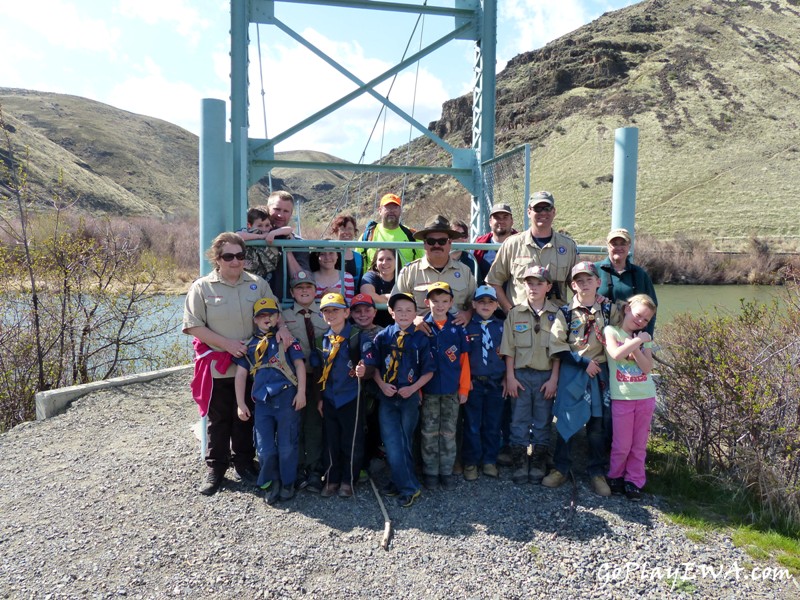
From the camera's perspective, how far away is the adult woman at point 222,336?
357 centimetres

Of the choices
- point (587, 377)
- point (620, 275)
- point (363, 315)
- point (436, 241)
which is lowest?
point (587, 377)

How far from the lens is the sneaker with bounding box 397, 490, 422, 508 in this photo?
3521 mm

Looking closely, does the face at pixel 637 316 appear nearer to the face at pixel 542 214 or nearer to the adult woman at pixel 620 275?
the adult woman at pixel 620 275

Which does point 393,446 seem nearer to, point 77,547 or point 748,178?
point 77,547

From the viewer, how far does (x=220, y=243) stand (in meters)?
3.53

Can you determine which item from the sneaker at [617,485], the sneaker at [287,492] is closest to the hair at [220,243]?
the sneaker at [287,492]

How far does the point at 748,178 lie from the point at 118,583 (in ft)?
160

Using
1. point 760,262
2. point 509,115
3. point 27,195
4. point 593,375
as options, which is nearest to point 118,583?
point 593,375

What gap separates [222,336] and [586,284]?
8.15 ft

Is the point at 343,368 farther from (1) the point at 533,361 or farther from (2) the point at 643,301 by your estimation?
(2) the point at 643,301

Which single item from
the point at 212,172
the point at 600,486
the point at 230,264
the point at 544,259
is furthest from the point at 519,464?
the point at 212,172

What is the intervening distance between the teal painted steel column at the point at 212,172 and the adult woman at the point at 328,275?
73 cm

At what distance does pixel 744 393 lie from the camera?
12.1ft

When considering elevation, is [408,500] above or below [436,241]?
below
